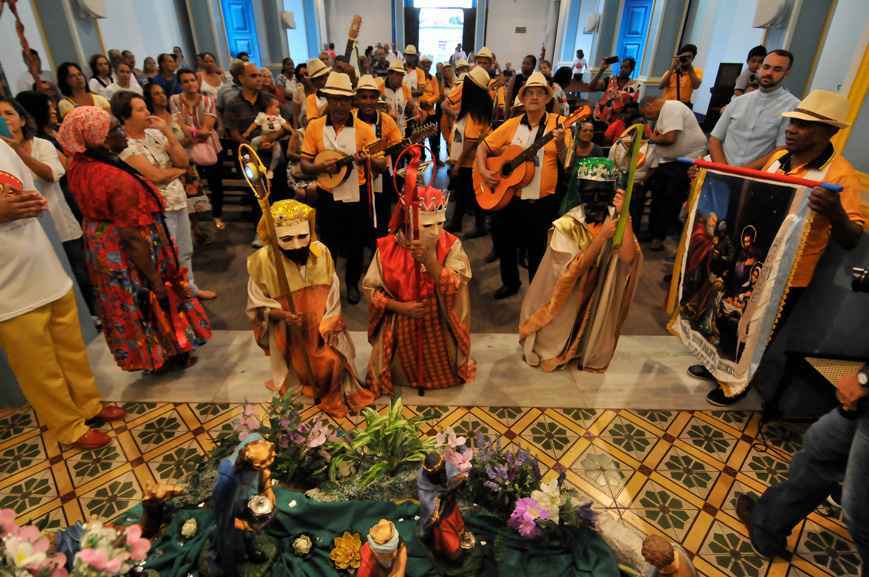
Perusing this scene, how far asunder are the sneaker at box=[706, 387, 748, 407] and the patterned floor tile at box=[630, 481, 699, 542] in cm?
98

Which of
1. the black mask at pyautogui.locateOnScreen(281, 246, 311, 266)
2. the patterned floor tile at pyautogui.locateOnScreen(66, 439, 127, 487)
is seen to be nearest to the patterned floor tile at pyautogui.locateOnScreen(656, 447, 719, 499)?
the black mask at pyautogui.locateOnScreen(281, 246, 311, 266)

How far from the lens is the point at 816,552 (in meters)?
2.34

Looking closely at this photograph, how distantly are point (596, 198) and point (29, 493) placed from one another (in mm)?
3827

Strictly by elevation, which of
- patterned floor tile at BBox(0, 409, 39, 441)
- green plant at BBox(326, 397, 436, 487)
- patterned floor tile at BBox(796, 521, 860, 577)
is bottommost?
patterned floor tile at BBox(796, 521, 860, 577)

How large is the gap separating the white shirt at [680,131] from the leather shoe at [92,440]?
5755 mm

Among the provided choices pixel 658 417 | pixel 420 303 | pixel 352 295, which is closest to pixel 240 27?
pixel 352 295

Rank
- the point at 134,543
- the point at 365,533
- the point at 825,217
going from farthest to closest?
the point at 825,217 → the point at 365,533 → the point at 134,543

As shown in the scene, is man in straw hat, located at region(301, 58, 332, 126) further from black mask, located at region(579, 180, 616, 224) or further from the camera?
the camera

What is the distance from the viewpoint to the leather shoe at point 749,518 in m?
2.29

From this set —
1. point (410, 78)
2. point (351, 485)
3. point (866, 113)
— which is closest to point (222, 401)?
point (351, 485)

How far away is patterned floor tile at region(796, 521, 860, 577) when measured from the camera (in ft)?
7.46

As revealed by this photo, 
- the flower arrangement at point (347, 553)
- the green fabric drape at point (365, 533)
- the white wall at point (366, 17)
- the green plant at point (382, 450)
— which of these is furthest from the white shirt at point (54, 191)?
the white wall at point (366, 17)

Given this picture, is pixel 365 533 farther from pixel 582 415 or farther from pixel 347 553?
pixel 582 415

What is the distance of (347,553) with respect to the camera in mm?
2010
